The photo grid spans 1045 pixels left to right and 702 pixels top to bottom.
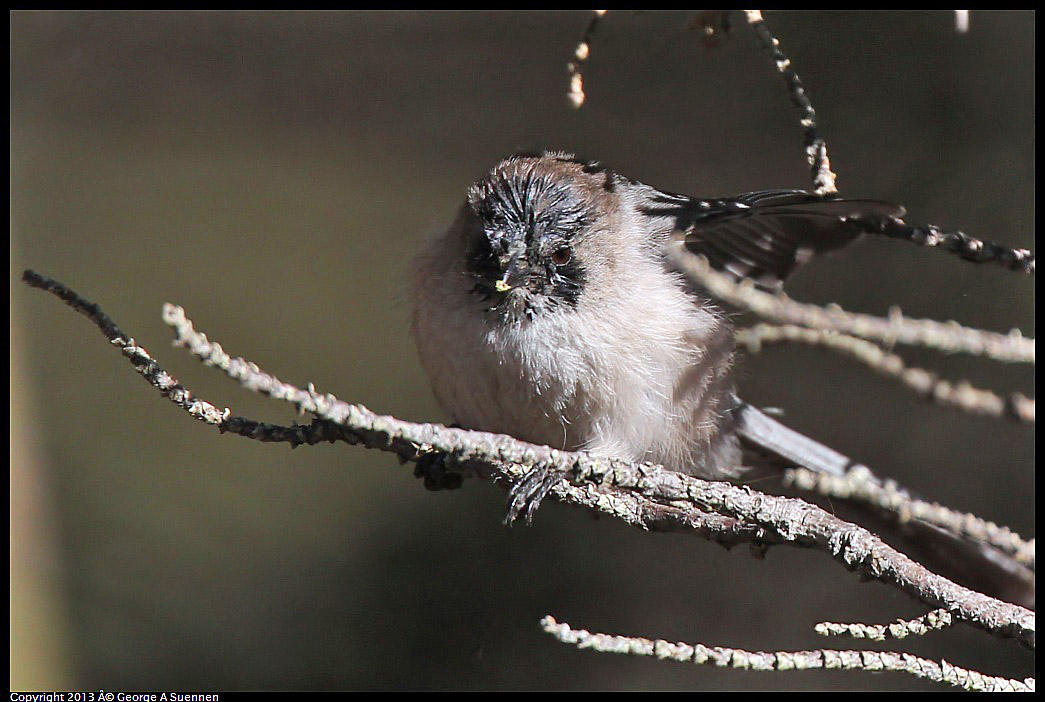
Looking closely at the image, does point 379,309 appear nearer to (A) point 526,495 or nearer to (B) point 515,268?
(B) point 515,268

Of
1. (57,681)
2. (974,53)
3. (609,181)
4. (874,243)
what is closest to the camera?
(609,181)

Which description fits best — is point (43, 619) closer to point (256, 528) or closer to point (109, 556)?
point (109, 556)

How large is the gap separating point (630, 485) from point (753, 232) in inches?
63.3

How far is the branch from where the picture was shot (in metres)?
1.60

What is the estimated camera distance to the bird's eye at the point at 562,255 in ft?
8.66

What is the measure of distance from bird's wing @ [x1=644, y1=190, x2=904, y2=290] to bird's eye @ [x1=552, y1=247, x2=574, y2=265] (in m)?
0.43

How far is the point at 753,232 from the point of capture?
3158 mm

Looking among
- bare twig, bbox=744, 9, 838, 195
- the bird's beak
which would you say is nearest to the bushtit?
the bird's beak

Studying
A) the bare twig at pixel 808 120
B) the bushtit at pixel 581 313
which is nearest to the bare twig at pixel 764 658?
the bare twig at pixel 808 120

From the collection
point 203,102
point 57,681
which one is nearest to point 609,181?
point 203,102

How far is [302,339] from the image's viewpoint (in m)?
5.25

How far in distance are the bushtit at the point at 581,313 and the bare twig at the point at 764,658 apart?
1.14 metres

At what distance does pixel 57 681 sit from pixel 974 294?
13.8ft

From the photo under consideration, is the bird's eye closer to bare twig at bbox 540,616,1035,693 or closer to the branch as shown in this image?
the branch
